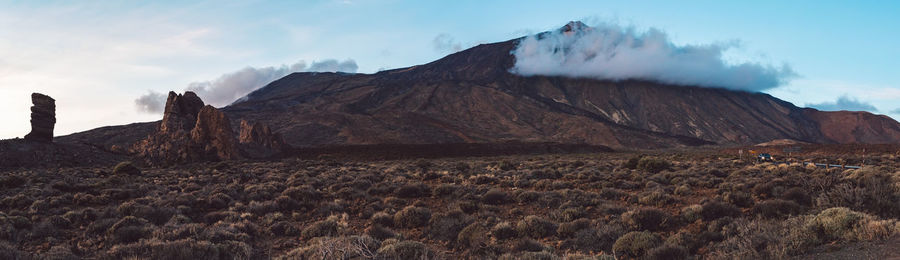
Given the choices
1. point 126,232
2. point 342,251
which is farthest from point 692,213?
point 126,232

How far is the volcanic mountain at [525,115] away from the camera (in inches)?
4213

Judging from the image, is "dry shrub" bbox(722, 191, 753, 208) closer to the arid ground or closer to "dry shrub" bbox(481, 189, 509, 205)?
the arid ground

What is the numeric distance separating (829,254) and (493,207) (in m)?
7.67

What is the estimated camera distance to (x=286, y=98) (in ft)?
502

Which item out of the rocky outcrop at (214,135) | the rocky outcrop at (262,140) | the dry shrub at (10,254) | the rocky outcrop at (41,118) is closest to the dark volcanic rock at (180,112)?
the rocky outcrop at (214,135)

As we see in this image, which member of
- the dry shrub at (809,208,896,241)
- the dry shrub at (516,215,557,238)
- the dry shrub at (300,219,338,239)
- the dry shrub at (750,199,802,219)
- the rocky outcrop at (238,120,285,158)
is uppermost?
the rocky outcrop at (238,120,285,158)

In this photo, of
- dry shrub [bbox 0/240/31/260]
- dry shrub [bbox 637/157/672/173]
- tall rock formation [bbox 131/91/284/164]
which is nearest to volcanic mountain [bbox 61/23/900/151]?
tall rock formation [bbox 131/91/284/164]

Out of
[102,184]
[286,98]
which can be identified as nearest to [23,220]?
[102,184]

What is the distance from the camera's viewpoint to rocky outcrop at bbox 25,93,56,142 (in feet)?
137

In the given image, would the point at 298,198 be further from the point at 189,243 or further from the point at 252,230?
the point at 189,243

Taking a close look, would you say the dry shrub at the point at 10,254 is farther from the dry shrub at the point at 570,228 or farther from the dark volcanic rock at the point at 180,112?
the dark volcanic rock at the point at 180,112

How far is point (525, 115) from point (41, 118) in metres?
116

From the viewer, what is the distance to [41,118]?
139 feet

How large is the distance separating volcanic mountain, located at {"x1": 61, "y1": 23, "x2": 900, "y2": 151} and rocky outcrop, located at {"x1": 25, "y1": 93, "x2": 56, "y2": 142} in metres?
44.5
